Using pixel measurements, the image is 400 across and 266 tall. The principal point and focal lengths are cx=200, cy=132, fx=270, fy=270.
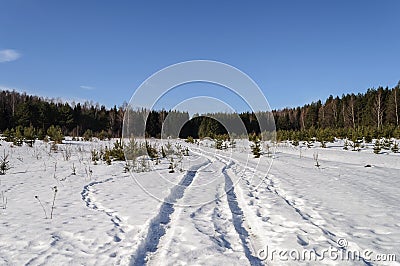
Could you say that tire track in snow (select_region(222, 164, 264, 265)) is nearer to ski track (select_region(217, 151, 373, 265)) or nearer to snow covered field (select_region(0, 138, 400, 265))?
snow covered field (select_region(0, 138, 400, 265))

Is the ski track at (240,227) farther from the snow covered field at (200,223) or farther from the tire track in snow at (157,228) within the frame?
the tire track in snow at (157,228)

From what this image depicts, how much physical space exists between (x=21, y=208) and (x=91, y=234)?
2.09 metres

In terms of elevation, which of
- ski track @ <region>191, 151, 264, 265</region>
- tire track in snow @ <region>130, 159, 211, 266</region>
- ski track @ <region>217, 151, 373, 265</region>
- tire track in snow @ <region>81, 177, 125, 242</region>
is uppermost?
ski track @ <region>217, 151, 373, 265</region>

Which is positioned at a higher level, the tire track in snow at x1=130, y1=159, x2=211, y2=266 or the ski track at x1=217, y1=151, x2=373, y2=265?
the ski track at x1=217, y1=151, x2=373, y2=265

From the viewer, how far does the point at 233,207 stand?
17.2 feet

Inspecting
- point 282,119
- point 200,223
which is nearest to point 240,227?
point 200,223

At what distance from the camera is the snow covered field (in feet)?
10.2

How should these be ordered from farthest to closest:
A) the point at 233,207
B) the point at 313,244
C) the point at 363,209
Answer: the point at 233,207, the point at 363,209, the point at 313,244

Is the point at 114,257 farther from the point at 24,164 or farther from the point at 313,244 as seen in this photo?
the point at 24,164

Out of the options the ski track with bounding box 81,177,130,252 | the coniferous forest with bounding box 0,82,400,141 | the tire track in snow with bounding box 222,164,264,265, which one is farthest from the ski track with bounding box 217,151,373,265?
the coniferous forest with bounding box 0,82,400,141

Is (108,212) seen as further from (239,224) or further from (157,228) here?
(239,224)

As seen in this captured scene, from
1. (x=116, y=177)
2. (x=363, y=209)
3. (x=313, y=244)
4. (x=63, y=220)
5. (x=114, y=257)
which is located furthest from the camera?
(x=116, y=177)

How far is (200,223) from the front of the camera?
4.29 metres

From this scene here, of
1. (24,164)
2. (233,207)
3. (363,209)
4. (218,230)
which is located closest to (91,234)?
(218,230)
